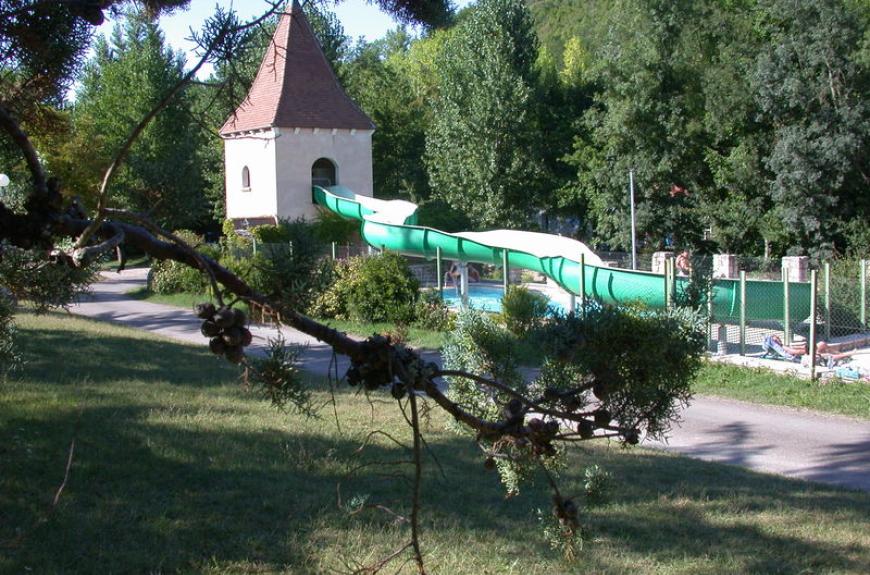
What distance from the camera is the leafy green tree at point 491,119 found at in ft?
126

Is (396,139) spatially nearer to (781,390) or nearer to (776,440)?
(781,390)

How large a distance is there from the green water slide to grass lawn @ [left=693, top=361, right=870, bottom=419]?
998 millimetres

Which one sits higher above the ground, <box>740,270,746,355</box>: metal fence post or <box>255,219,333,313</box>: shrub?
<box>255,219,333,313</box>: shrub

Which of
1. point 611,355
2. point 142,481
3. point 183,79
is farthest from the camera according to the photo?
point 142,481

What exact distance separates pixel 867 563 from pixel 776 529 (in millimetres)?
747

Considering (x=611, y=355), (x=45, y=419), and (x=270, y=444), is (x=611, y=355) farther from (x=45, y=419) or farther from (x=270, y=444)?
(x=45, y=419)

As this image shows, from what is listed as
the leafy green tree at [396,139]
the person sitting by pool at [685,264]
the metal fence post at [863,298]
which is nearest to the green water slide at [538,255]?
the person sitting by pool at [685,264]

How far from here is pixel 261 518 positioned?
256 inches

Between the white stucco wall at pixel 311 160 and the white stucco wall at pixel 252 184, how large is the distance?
0.33 metres

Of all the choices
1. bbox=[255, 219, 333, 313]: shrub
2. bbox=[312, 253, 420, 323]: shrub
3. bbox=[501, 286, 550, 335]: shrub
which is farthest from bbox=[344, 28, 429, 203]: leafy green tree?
bbox=[255, 219, 333, 313]: shrub

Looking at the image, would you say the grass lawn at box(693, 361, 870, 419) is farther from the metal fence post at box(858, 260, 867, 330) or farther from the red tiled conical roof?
the red tiled conical roof

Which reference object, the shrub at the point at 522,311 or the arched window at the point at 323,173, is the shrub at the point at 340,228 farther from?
the shrub at the point at 522,311

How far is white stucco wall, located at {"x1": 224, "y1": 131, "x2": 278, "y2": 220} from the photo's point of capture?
31.7 meters

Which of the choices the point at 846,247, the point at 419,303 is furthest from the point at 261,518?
the point at 846,247
